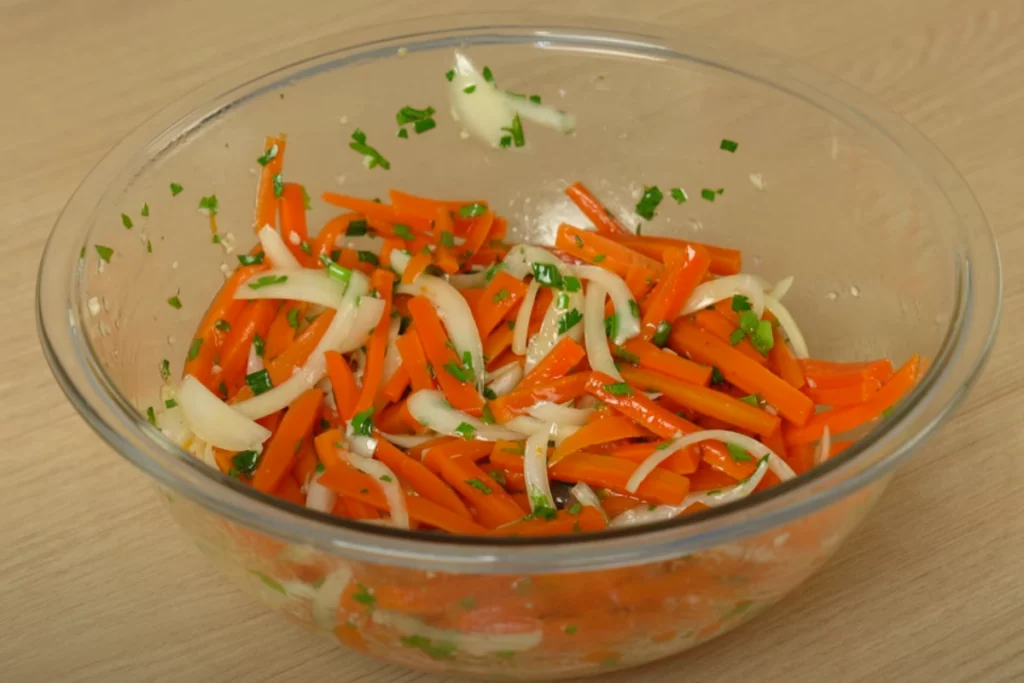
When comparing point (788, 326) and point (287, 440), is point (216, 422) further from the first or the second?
Result: point (788, 326)

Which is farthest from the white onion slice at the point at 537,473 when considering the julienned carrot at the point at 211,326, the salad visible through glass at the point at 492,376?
the julienned carrot at the point at 211,326

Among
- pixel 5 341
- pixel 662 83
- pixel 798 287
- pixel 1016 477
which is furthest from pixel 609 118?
pixel 5 341

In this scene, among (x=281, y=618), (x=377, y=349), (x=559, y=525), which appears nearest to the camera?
(x=559, y=525)

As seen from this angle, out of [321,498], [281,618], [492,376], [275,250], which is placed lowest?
[281,618]

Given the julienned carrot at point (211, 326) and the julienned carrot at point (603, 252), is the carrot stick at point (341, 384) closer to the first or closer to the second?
the julienned carrot at point (211, 326)

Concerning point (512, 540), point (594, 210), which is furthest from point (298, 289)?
point (512, 540)

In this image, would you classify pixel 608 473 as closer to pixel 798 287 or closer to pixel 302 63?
pixel 798 287
